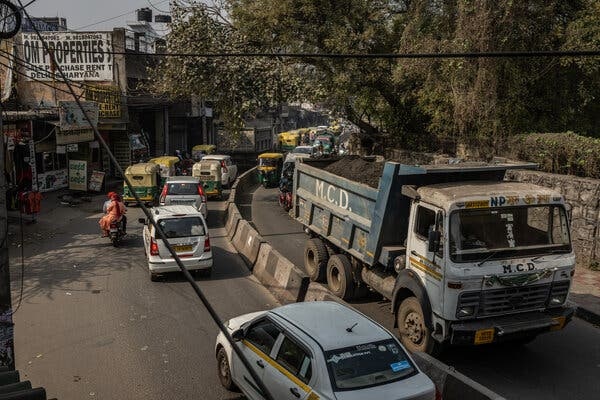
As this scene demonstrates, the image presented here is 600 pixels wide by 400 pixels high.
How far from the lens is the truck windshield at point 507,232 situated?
840 cm

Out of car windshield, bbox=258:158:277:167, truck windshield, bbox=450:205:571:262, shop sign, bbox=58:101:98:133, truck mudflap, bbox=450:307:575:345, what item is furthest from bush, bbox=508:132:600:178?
shop sign, bbox=58:101:98:133

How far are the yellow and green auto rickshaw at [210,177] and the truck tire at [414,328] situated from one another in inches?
746

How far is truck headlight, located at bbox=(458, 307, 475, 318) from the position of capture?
27.0 feet

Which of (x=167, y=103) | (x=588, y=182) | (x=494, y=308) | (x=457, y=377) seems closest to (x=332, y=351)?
(x=457, y=377)

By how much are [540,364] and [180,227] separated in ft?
28.9

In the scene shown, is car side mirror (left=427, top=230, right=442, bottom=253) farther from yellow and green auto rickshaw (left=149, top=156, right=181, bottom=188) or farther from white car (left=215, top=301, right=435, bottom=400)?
yellow and green auto rickshaw (left=149, top=156, right=181, bottom=188)

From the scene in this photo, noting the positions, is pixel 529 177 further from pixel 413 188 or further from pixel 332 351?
pixel 332 351

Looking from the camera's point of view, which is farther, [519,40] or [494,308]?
[519,40]

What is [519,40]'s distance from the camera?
1845cm

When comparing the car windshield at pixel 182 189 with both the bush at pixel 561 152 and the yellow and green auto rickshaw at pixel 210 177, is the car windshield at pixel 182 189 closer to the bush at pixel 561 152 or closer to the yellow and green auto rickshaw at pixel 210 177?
the yellow and green auto rickshaw at pixel 210 177

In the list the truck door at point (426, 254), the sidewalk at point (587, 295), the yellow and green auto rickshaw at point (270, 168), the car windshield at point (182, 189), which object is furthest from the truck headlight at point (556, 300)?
the yellow and green auto rickshaw at point (270, 168)

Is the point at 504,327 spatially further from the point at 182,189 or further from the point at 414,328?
the point at 182,189

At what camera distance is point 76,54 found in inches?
1256

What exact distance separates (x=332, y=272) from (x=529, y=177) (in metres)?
7.46
